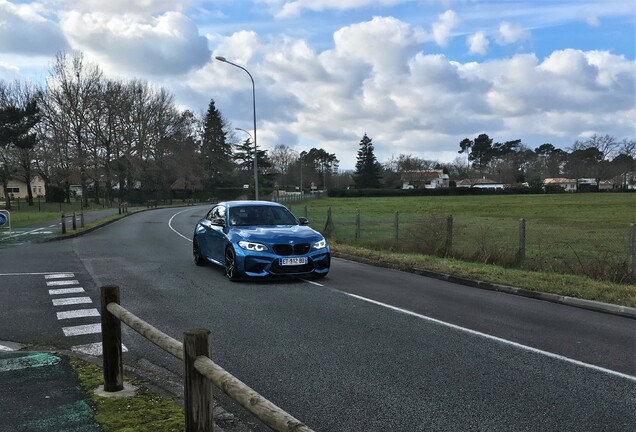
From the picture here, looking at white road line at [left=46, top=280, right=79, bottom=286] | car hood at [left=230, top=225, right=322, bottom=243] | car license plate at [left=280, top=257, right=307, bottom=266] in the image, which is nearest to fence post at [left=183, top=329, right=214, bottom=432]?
car license plate at [left=280, top=257, right=307, bottom=266]

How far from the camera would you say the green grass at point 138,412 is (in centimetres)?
363

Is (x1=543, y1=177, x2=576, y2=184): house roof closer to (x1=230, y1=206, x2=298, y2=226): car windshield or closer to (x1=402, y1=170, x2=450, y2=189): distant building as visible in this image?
(x1=402, y1=170, x2=450, y2=189): distant building

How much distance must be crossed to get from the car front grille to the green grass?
208 inches

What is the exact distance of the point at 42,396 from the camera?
13.9ft

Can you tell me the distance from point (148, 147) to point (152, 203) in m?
7.29

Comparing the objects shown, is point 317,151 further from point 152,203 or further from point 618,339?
point 618,339

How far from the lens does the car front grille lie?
9734 millimetres

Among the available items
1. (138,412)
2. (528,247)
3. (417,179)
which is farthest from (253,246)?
(417,179)

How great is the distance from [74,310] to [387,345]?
190 inches

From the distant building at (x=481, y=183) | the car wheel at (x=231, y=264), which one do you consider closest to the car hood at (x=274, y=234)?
the car wheel at (x=231, y=264)

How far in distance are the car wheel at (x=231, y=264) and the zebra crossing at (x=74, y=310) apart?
2632 mm

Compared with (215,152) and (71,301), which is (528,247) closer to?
(71,301)

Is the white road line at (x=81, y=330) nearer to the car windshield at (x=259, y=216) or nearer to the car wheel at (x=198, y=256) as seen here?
the car windshield at (x=259, y=216)

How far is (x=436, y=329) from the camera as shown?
21.7 feet
